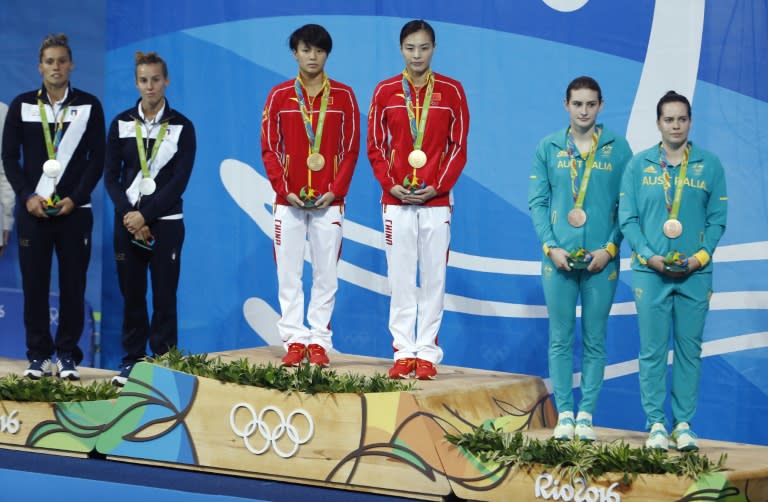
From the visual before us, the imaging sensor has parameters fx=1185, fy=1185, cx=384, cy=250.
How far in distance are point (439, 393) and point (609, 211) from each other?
1.02 m

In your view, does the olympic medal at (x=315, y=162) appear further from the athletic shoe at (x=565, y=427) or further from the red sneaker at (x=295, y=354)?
the athletic shoe at (x=565, y=427)

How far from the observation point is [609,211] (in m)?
4.79

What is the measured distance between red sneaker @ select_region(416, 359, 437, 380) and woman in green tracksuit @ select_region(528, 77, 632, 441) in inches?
24.4

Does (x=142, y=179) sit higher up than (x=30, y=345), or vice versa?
(x=142, y=179)

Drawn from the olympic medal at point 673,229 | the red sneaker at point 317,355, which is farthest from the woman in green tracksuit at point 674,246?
the red sneaker at point 317,355

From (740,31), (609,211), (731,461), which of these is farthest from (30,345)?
(740,31)

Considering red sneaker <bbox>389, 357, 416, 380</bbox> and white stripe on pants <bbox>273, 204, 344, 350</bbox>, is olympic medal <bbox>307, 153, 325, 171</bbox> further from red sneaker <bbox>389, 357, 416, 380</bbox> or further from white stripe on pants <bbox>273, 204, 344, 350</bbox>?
red sneaker <bbox>389, 357, 416, 380</bbox>

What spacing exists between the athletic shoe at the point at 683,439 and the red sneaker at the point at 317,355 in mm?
1657

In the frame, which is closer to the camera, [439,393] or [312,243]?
[439,393]

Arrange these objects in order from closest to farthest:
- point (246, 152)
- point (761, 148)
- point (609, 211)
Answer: point (609, 211) < point (761, 148) < point (246, 152)

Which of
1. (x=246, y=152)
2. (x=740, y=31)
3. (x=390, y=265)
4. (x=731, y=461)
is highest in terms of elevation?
(x=740, y=31)

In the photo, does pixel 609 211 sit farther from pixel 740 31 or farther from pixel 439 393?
pixel 740 31

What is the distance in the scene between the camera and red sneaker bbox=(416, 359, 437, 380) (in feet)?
17.1

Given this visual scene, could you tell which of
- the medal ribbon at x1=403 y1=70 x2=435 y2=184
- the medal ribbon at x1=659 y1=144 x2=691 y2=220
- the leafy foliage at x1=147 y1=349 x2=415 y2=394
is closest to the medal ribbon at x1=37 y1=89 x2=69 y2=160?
the leafy foliage at x1=147 y1=349 x2=415 y2=394
